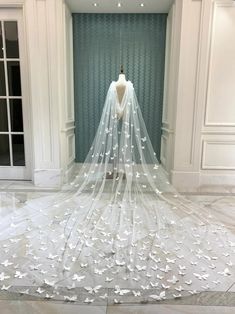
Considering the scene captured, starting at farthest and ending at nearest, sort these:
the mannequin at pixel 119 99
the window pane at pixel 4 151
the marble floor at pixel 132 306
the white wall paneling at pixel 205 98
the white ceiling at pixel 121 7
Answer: the window pane at pixel 4 151
the white ceiling at pixel 121 7
the white wall paneling at pixel 205 98
the mannequin at pixel 119 99
the marble floor at pixel 132 306

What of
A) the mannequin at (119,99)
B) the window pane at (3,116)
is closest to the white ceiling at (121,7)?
the mannequin at (119,99)

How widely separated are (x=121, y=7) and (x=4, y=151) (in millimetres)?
2652

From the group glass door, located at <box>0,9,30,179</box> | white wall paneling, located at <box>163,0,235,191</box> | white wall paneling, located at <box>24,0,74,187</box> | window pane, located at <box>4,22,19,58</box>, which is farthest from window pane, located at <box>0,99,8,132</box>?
white wall paneling, located at <box>163,0,235,191</box>

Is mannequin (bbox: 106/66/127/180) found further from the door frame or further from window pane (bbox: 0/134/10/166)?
window pane (bbox: 0/134/10/166)

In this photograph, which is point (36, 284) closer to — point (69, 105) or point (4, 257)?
point (4, 257)

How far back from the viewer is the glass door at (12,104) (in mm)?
3545

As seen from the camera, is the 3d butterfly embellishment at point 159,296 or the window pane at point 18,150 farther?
the window pane at point 18,150

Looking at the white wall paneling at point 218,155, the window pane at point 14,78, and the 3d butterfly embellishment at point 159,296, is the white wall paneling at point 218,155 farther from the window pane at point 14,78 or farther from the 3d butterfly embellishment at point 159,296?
the window pane at point 14,78

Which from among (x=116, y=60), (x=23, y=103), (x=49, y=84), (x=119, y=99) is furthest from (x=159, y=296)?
(x=116, y=60)

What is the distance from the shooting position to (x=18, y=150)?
3.87 meters

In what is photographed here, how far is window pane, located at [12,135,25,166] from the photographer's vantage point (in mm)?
3834

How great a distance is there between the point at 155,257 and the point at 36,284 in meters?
0.88

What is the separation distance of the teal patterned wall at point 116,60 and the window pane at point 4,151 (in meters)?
1.13

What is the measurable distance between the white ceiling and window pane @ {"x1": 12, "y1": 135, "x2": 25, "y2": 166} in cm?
199
